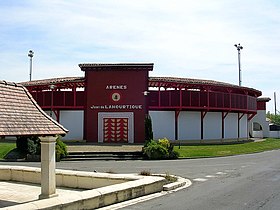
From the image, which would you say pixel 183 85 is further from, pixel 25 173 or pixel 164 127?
pixel 25 173

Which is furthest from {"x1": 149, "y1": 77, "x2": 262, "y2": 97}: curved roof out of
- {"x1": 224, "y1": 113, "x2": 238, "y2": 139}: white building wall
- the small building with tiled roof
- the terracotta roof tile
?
the small building with tiled roof

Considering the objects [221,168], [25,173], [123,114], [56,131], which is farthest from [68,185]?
[123,114]

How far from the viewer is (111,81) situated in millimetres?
39719

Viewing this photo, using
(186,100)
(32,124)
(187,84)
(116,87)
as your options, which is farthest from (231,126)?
(32,124)

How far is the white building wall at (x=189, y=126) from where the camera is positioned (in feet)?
135

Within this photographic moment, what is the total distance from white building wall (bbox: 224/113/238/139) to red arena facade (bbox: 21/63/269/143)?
90.4 inches

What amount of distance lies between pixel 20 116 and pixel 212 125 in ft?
110

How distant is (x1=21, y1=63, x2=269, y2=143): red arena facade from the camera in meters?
39.6

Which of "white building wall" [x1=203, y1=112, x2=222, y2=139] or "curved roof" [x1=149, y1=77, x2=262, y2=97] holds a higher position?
"curved roof" [x1=149, y1=77, x2=262, y2=97]

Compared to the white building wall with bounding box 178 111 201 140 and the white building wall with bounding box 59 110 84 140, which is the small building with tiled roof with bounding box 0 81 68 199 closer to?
the white building wall with bounding box 59 110 84 140

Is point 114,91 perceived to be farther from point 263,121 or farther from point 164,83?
point 263,121

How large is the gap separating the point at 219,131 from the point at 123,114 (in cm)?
1103

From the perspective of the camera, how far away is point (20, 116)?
37.3 feet

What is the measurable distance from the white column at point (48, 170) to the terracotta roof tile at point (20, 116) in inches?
15.9
